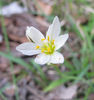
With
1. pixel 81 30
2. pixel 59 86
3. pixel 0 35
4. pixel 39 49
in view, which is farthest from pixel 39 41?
pixel 0 35

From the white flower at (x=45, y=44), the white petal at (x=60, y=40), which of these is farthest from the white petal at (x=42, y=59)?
the white petal at (x=60, y=40)

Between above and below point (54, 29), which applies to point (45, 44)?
below

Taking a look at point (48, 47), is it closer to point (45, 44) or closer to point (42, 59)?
point (45, 44)

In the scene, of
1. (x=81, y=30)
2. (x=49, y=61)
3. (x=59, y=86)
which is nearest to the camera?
(x=49, y=61)

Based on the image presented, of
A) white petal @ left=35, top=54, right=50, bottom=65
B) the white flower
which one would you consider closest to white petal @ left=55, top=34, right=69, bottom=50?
the white flower

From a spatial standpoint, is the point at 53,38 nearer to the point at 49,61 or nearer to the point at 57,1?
the point at 49,61

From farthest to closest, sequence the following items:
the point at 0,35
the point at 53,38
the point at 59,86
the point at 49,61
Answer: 1. the point at 0,35
2. the point at 59,86
3. the point at 53,38
4. the point at 49,61

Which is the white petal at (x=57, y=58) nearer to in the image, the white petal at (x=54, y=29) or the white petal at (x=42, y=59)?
the white petal at (x=42, y=59)

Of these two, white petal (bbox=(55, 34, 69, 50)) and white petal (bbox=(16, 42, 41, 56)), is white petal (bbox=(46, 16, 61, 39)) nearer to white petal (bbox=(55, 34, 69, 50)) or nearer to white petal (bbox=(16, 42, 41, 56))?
white petal (bbox=(55, 34, 69, 50))

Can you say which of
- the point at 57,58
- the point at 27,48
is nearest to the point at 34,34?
the point at 27,48
